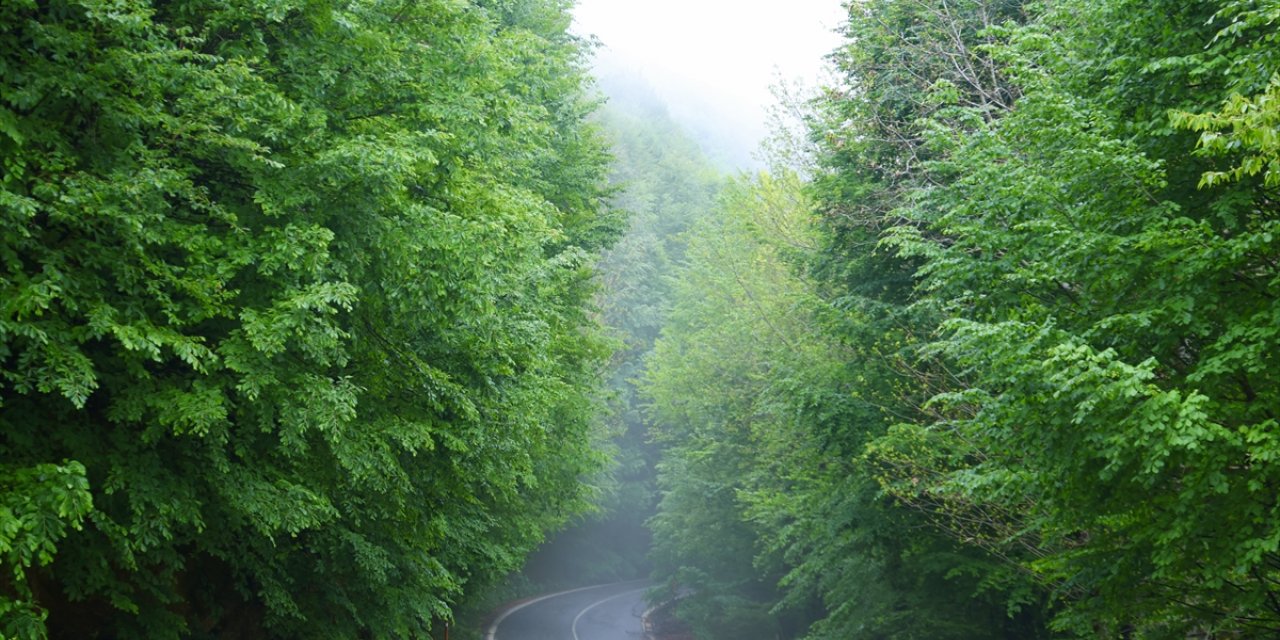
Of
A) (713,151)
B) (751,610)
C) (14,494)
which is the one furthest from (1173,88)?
(713,151)

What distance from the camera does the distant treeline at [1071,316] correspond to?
6.52 m

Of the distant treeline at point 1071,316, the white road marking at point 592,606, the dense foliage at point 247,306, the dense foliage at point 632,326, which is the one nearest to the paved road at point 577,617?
the white road marking at point 592,606

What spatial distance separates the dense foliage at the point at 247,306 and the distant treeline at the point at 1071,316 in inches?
200

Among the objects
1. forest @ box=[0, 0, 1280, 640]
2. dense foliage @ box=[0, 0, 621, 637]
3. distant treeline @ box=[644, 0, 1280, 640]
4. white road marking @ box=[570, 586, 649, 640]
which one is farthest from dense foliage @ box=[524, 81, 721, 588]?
dense foliage @ box=[0, 0, 621, 637]

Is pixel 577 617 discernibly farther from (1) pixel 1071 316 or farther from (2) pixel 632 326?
(1) pixel 1071 316

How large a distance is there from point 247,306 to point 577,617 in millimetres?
28410

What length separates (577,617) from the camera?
33844mm

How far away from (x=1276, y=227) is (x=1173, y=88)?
6.31 feet

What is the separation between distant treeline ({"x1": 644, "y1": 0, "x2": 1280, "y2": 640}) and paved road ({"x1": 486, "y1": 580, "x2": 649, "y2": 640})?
1623 centimetres

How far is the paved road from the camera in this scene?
2922 centimetres

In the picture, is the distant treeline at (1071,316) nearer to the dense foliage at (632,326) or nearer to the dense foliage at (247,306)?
the dense foliage at (247,306)

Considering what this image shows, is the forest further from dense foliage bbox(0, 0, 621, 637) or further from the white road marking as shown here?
the white road marking

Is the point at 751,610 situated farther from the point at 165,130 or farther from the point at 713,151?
the point at 713,151

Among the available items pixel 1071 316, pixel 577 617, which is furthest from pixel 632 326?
pixel 1071 316
